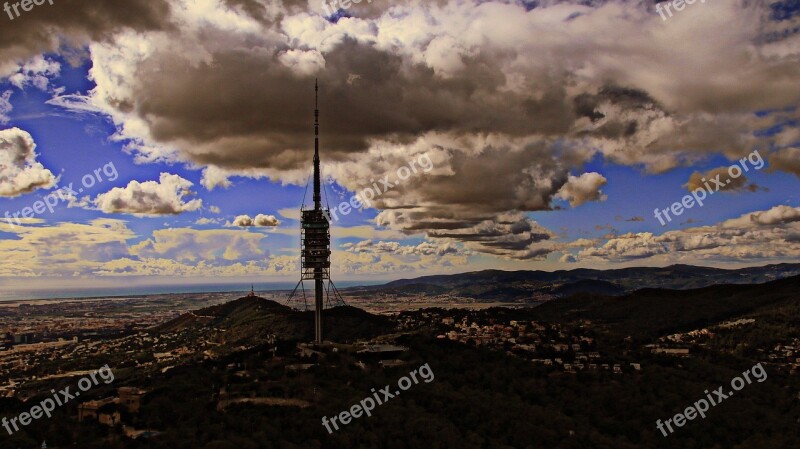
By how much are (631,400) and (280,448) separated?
197 ft

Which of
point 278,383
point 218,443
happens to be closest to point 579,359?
point 278,383

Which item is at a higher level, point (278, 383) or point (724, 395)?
point (278, 383)

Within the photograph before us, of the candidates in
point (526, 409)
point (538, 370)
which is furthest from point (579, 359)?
point (526, 409)

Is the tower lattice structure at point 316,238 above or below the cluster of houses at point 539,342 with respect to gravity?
above

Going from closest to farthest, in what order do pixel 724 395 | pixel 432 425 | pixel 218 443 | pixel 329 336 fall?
pixel 218 443 < pixel 432 425 < pixel 724 395 < pixel 329 336

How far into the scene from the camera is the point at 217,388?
7869cm

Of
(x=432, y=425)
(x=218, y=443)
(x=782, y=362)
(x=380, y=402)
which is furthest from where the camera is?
(x=782, y=362)

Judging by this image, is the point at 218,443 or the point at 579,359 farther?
the point at 579,359

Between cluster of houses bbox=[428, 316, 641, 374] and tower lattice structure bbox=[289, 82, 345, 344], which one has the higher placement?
tower lattice structure bbox=[289, 82, 345, 344]

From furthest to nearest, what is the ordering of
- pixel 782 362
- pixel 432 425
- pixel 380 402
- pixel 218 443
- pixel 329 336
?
pixel 329 336, pixel 782 362, pixel 380 402, pixel 432 425, pixel 218 443

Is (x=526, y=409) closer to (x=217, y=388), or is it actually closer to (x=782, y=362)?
(x=217, y=388)

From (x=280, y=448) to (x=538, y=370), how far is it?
5897cm

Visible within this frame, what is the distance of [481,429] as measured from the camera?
7862 centimetres

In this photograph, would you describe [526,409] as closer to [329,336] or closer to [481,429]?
[481,429]
